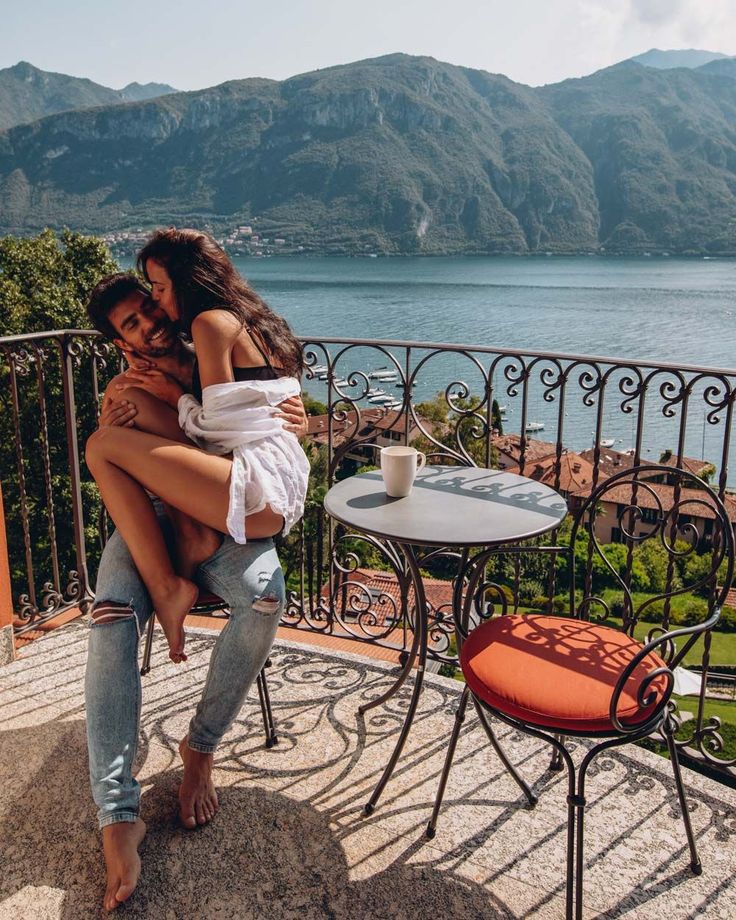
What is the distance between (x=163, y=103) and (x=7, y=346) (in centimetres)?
13489

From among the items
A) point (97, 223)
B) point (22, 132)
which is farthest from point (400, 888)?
point (22, 132)

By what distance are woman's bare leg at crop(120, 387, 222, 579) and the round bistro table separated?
35 cm

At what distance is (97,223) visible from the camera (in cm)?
8256

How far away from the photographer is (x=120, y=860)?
1.63 metres

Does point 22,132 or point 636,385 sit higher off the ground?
point 22,132

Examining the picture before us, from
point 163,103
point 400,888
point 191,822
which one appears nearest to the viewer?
point 400,888

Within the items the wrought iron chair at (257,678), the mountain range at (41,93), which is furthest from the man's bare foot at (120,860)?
the mountain range at (41,93)

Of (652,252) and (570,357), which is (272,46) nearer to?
(570,357)

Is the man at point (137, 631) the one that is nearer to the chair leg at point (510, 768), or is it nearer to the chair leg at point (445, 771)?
the chair leg at point (445, 771)

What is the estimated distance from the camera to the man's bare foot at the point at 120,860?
1605 mm

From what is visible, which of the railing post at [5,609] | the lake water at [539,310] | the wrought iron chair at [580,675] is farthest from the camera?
the lake water at [539,310]

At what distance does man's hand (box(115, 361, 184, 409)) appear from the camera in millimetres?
2084

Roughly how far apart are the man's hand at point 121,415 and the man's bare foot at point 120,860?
3.31ft

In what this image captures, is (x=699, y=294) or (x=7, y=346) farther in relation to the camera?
(x=699, y=294)
